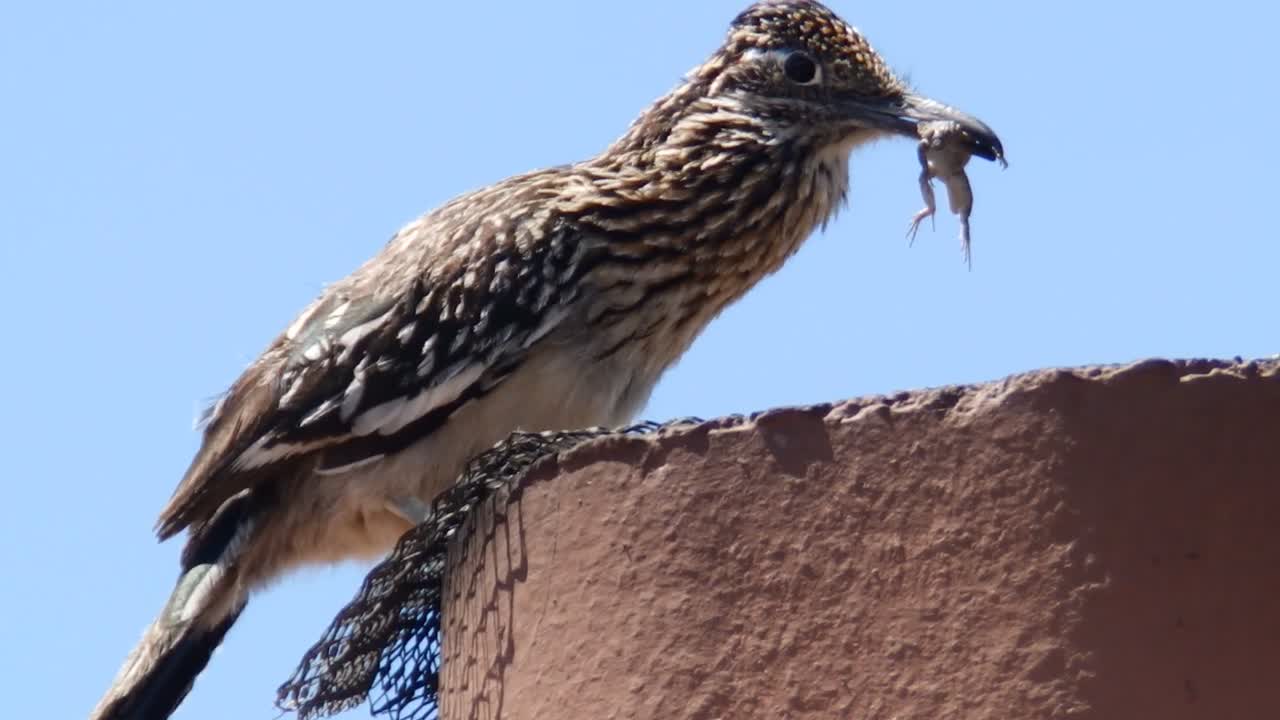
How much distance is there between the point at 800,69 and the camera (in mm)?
7316

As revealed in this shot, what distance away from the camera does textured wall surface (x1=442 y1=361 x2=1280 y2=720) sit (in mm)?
3604

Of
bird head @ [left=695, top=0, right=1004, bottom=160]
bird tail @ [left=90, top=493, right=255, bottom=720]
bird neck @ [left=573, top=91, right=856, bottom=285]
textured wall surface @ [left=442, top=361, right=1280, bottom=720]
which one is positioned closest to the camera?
textured wall surface @ [left=442, top=361, right=1280, bottom=720]

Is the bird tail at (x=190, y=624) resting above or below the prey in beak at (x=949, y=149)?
below

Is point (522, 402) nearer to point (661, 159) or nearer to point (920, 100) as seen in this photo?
point (661, 159)

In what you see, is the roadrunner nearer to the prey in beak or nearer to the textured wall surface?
the prey in beak

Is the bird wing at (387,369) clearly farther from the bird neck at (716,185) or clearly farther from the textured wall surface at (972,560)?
the textured wall surface at (972,560)

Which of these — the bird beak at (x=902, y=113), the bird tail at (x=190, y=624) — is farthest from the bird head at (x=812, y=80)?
the bird tail at (x=190, y=624)

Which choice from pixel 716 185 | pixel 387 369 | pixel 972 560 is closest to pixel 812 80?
pixel 716 185

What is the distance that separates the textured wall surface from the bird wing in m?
2.49

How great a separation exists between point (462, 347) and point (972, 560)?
116 inches

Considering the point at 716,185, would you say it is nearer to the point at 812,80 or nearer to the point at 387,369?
the point at 812,80

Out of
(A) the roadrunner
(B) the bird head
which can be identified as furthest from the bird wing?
(B) the bird head

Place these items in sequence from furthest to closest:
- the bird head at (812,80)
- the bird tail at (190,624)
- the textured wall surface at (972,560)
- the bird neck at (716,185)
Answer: the bird head at (812,80) → the bird neck at (716,185) → the bird tail at (190,624) → the textured wall surface at (972,560)

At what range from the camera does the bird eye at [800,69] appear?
7.29 m
